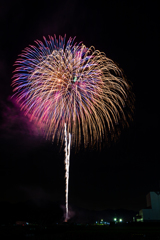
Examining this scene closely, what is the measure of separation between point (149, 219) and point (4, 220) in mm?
61639

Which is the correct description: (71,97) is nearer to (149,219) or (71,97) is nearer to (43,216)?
(149,219)

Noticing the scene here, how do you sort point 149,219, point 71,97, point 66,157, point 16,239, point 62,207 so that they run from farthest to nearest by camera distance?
point 62,207, point 149,219, point 66,157, point 16,239, point 71,97

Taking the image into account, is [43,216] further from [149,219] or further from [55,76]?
[55,76]

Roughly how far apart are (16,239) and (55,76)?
2167 centimetres

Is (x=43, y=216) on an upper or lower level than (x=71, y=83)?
lower

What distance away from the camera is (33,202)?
111m

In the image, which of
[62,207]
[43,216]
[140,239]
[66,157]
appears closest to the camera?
[140,239]

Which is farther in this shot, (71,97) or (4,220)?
(4,220)

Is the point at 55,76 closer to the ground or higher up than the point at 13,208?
higher up

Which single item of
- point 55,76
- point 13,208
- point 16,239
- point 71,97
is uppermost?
point 55,76

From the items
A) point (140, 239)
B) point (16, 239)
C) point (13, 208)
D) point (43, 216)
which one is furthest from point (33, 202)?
point (140, 239)

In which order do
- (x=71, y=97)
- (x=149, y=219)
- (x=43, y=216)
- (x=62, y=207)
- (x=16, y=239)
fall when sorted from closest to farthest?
(x=71, y=97)
(x=16, y=239)
(x=149, y=219)
(x=43, y=216)
(x=62, y=207)

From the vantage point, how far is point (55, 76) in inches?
1040

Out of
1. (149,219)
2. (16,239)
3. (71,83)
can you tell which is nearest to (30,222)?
(149,219)
